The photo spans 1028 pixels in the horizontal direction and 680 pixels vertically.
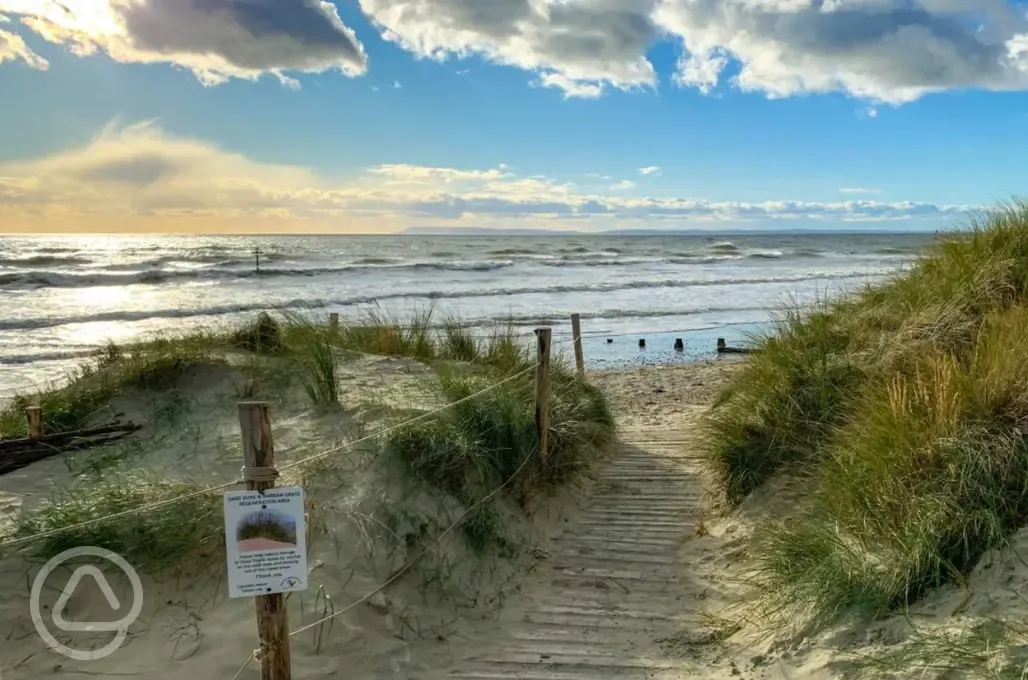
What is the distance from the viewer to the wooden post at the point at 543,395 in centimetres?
665

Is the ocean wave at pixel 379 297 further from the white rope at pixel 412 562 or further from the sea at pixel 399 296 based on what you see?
the white rope at pixel 412 562

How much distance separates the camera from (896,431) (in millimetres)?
4520

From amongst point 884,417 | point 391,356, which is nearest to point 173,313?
point 391,356

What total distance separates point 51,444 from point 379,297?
22.2m

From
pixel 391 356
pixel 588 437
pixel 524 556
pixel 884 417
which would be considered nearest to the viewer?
pixel 884 417

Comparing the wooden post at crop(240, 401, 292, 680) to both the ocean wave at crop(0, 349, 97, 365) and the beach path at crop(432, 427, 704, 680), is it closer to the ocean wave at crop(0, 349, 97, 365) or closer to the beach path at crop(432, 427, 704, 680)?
the beach path at crop(432, 427, 704, 680)

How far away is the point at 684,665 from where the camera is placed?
4266 mm

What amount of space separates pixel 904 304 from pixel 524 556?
4079 millimetres

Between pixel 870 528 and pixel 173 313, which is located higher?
pixel 173 313

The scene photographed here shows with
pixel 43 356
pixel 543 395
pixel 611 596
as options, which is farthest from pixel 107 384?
pixel 43 356

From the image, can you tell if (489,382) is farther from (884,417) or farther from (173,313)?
(173,313)

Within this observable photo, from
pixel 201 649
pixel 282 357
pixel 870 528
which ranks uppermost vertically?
pixel 282 357

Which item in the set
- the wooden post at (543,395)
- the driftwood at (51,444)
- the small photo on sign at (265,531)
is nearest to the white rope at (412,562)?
the wooden post at (543,395)

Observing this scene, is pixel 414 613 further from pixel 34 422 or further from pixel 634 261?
pixel 634 261
